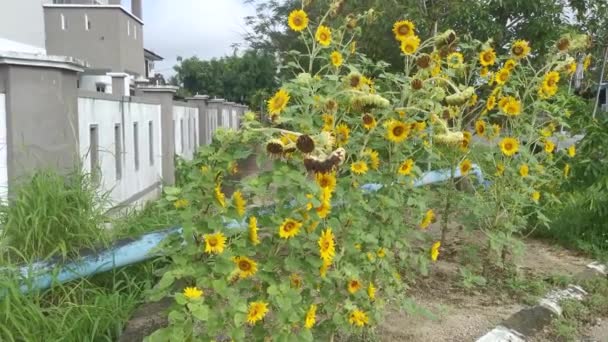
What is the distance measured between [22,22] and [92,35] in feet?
11.3

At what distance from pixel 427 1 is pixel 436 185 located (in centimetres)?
315

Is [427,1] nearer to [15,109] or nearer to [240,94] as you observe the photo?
[15,109]

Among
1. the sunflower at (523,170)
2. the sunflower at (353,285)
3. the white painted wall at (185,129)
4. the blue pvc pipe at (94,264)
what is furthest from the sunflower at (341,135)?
the white painted wall at (185,129)

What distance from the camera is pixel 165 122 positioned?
810 cm

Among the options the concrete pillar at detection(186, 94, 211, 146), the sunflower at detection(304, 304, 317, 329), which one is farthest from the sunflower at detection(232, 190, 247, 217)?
the concrete pillar at detection(186, 94, 211, 146)

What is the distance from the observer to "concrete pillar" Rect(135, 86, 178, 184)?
798 centimetres

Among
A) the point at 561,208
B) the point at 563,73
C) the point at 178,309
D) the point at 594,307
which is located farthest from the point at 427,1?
the point at 178,309

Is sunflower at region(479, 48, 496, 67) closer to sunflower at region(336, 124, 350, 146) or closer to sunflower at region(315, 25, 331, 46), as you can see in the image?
sunflower at region(315, 25, 331, 46)

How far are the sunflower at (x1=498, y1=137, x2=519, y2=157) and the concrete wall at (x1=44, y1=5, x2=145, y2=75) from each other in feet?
36.4

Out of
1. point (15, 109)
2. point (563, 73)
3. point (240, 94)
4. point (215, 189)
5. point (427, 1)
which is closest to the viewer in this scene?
point (215, 189)

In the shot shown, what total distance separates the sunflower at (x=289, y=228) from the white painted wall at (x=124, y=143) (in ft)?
8.31

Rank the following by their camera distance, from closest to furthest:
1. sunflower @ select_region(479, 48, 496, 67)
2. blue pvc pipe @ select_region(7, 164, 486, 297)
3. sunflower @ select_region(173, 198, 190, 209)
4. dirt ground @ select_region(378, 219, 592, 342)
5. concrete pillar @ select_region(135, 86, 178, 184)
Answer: sunflower @ select_region(173, 198, 190, 209) < blue pvc pipe @ select_region(7, 164, 486, 297) < dirt ground @ select_region(378, 219, 592, 342) < sunflower @ select_region(479, 48, 496, 67) < concrete pillar @ select_region(135, 86, 178, 184)

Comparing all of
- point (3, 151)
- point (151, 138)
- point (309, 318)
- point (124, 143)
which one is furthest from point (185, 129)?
point (309, 318)

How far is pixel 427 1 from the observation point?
7.12m
